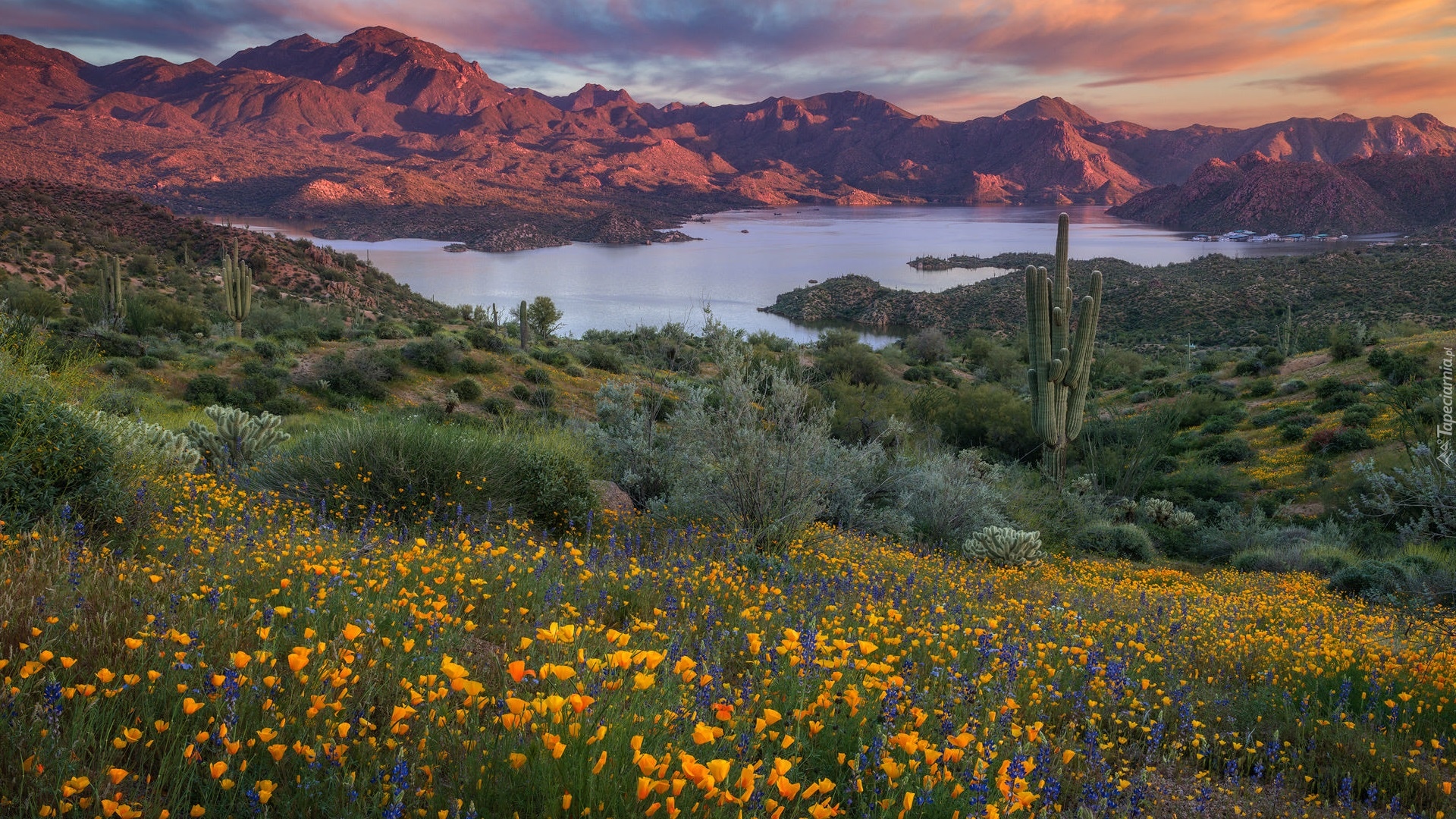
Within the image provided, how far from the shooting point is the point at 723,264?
9688 centimetres

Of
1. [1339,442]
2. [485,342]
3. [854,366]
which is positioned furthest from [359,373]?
[1339,442]

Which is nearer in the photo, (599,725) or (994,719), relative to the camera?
(599,725)

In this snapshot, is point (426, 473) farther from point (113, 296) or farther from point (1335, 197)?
point (1335, 197)

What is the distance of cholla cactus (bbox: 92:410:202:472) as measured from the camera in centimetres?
517

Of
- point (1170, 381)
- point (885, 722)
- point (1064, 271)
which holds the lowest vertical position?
point (1170, 381)

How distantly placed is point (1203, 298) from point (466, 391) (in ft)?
169

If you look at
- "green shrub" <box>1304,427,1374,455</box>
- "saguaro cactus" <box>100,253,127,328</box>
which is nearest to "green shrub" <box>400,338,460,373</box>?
"saguaro cactus" <box>100,253,127,328</box>

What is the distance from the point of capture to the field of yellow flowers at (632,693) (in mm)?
1660

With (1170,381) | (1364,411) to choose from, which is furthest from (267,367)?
(1170,381)

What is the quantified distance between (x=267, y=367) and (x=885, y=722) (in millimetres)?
21623

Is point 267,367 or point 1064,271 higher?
point 1064,271

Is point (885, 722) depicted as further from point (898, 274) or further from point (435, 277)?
point (898, 274)

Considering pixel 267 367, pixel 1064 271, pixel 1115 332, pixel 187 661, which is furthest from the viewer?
pixel 1115 332

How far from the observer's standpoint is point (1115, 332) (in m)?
50.7
